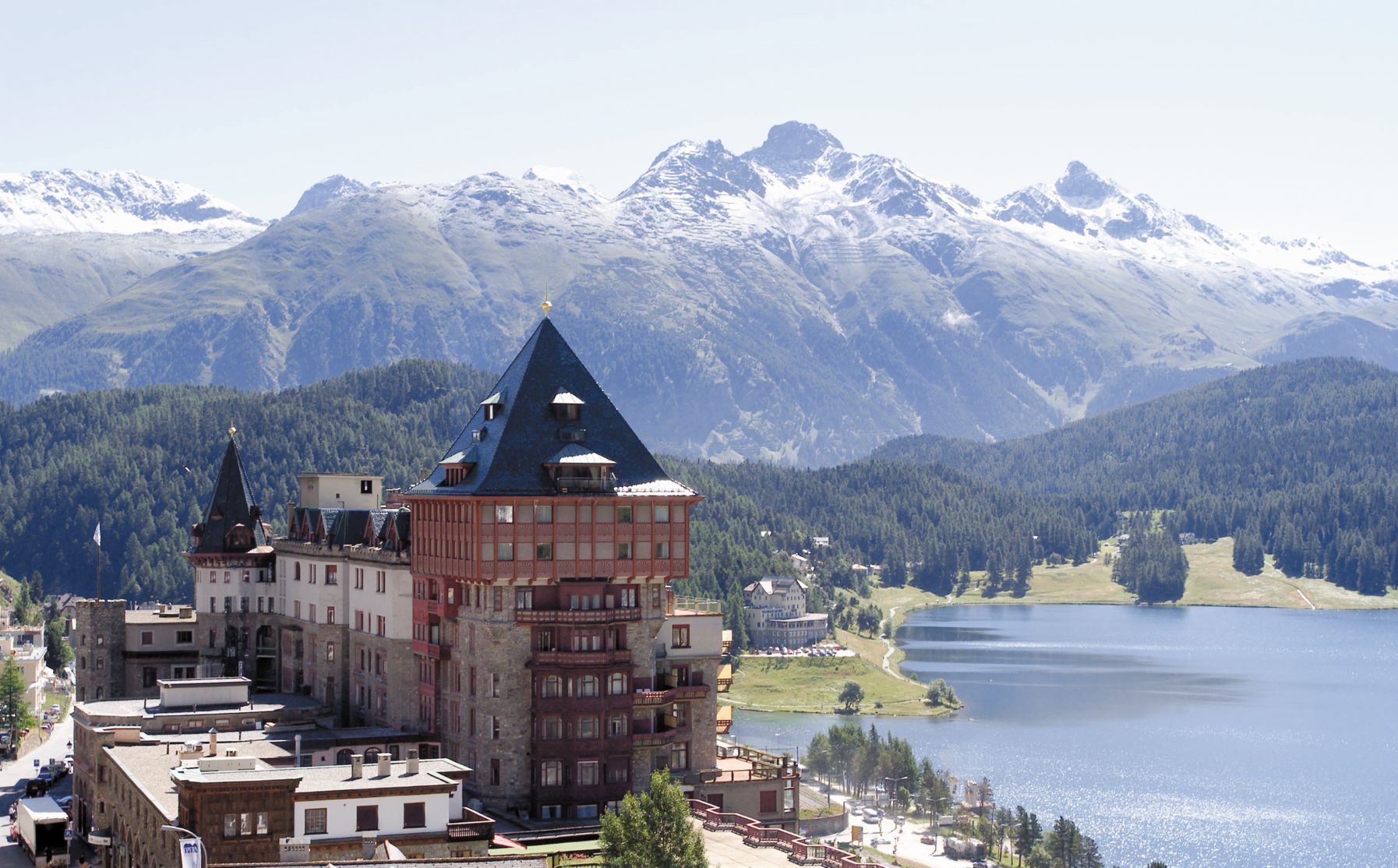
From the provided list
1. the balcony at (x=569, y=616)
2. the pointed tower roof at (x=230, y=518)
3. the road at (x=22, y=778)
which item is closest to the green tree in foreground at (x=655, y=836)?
the balcony at (x=569, y=616)

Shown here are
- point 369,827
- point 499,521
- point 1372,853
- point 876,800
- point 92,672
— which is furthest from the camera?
point 876,800

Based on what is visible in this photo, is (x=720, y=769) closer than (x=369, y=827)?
No

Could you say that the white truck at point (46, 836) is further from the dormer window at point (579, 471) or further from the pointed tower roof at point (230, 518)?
the pointed tower roof at point (230, 518)

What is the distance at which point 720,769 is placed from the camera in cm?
10506

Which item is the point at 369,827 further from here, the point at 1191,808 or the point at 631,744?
the point at 1191,808

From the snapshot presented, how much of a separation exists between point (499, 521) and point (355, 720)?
2388cm

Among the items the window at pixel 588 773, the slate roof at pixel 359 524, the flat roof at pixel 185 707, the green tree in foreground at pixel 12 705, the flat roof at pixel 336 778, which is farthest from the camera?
the green tree in foreground at pixel 12 705

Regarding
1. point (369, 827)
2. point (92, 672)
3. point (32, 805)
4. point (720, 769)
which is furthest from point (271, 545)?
point (369, 827)

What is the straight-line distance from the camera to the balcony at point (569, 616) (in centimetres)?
9362

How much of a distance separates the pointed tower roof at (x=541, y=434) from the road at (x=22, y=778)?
2757 cm

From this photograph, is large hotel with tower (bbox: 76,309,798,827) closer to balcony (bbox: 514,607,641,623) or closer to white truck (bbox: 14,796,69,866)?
balcony (bbox: 514,607,641,623)

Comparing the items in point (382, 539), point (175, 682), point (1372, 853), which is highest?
point (382, 539)

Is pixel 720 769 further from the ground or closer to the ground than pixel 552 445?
closer to the ground

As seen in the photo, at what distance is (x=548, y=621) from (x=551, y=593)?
1.43 metres
